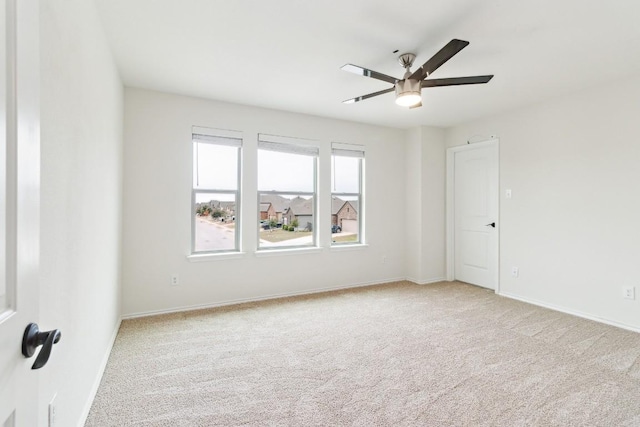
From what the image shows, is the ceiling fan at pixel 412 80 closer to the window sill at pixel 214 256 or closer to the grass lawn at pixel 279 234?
the grass lawn at pixel 279 234

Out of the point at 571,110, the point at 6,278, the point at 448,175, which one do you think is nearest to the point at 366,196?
the point at 448,175

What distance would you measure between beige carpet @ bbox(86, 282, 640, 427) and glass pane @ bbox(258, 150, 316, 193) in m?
1.65

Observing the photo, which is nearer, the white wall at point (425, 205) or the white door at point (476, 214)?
the white door at point (476, 214)

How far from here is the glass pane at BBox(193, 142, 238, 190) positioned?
3875 millimetres

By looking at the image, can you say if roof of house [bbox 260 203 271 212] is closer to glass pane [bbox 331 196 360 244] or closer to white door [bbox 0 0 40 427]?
glass pane [bbox 331 196 360 244]

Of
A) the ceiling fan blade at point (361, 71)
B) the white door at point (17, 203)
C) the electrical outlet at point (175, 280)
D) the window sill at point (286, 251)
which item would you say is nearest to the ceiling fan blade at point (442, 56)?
the ceiling fan blade at point (361, 71)

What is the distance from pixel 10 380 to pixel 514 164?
492 cm

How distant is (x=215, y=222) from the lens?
4.02m

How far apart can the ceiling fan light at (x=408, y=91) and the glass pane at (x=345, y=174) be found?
85.8 inches

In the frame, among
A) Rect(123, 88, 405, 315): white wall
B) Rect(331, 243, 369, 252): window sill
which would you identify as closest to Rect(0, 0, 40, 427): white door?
Rect(123, 88, 405, 315): white wall

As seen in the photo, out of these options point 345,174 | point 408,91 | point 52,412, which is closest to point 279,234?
point 345,174

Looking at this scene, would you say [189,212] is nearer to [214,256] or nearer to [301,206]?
[214,256]

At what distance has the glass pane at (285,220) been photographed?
4312mm

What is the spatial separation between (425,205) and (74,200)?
452 centimetres
